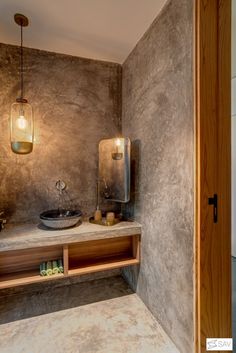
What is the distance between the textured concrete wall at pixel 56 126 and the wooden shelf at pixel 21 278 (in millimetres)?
510

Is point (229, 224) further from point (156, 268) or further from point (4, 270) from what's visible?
point (4, 270)

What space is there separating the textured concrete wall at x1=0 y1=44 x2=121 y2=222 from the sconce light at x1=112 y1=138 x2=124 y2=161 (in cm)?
33

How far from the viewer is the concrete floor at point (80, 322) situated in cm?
138

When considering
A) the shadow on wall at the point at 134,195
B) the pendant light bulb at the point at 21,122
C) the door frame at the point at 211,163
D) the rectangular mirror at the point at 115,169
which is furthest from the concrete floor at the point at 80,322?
the pendant light bulb at the point at 21,122

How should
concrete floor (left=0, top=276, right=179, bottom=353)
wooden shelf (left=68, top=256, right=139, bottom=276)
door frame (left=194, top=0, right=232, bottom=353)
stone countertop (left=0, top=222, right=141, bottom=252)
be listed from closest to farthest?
door frame (left=194, top=0, right=232, bottom=353) < concrete floor (left=0, top=276, right=179, bottom=353) < stone countertop (left=0, top=222, right=141, bottom=252) < wooden shelf (left=68, top=256, right=139, bottom=276)

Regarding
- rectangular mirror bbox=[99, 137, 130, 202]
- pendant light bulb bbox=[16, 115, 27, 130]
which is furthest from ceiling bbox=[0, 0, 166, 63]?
rectangular mirror bbox=[99, 137, 130, 202]

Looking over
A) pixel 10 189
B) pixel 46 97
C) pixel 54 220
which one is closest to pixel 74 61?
pixel 46 97

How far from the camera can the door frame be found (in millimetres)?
1125

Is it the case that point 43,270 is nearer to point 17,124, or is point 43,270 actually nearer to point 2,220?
point 2,220

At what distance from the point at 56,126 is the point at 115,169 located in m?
0.78

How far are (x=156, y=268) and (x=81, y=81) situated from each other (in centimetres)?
201

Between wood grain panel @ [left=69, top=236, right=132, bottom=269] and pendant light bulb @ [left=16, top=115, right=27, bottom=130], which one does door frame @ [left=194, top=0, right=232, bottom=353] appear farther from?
pendant light bulb @ [left=16, top=115, right=27, bottom=130]

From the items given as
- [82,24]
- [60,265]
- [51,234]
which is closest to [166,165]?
[51,234]

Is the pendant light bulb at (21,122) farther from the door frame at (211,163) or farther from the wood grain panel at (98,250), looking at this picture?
the door frame at (211,163)
